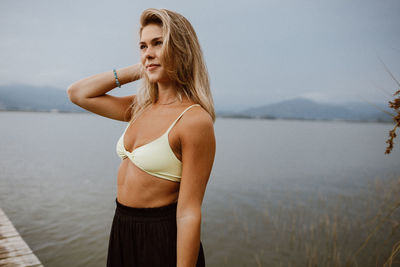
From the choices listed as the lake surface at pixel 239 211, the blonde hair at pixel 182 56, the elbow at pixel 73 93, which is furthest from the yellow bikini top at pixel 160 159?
the lake surface at pixel 239 211

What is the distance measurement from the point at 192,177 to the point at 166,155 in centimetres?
17

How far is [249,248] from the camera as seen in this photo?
708 centimetres

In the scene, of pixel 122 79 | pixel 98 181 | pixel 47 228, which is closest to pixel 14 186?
pixel 98 181

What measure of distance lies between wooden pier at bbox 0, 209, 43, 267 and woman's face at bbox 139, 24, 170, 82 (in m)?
3.56

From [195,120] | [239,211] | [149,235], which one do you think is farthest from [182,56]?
[239,211]

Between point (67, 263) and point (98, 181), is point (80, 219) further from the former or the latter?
point (98, 181)

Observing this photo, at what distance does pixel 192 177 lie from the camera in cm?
133

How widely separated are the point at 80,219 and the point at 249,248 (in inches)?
185

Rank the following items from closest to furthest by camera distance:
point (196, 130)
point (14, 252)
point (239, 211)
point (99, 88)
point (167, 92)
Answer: point (196, 130)
point (167, 92)
point (99, 88)
point (14, 252)
point (239, 211)

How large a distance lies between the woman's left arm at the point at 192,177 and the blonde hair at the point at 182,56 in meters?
0.19

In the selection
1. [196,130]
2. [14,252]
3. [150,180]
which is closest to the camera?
[196,130]

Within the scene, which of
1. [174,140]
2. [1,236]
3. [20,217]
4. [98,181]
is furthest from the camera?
[98,181]

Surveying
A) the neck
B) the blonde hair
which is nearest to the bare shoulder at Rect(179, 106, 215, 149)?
the blonde hair

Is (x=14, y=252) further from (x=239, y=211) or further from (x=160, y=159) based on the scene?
(x=239, y=211)
